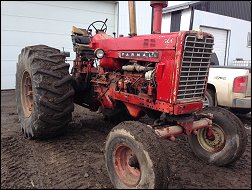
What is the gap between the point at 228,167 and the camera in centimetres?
355

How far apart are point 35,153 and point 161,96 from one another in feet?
6.47

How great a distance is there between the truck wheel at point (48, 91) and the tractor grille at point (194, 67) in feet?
5.47

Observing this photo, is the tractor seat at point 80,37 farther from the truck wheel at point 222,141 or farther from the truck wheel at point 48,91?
the truck wheel at point 222,141

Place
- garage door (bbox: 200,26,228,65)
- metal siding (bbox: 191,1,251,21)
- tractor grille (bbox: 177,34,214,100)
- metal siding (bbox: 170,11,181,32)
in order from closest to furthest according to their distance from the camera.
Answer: tractor grille (bbox: 177,34,214,100) < metal siding (bbox: 170,11,181,32) < metal siding (bbox: 191,1,251,21) < garage door (bbox: 200,26,228,65)

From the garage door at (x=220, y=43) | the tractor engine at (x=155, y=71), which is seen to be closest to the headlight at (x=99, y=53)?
the tractor engine at (x=155, y=71)

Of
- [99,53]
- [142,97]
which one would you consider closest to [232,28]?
[99,53]

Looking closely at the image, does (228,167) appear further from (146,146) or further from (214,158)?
(146,146)

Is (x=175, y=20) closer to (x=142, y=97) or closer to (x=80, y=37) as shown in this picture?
(x=80, y=37)

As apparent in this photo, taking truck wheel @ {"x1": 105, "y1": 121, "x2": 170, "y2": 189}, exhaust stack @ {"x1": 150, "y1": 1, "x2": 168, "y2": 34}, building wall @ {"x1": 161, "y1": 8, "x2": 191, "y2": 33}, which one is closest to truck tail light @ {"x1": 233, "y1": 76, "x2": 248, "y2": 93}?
exhaust stack @ {"x1": 150, "y1": 1, "x2": 168, "y2": 34}

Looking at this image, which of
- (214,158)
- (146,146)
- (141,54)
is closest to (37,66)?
(141,54)

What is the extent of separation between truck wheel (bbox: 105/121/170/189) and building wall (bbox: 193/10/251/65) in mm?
11344

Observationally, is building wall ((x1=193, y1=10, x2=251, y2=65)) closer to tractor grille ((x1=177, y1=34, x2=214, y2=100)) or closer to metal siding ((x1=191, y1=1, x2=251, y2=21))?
metal siding ((x1=191, y1=1, x2=251, y2=21))

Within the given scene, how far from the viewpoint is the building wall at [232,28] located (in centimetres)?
1355

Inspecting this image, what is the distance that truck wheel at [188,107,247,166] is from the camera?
3.46 metres
